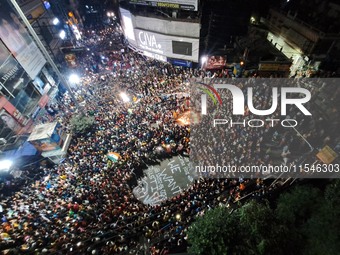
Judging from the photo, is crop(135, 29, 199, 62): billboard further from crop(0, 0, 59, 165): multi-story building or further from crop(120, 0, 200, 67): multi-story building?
crop(0, 0, 59, 165): multi-story building

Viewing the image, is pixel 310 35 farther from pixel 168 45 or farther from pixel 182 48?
pixel 168 45

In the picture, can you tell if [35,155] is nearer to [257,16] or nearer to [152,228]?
[152,228]

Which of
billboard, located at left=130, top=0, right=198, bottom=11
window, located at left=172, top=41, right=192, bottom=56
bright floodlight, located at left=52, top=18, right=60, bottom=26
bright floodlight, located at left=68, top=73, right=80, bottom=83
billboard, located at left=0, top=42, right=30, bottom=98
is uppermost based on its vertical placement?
bright floodlight, located at left=52, top=18, right=60, bottom=26

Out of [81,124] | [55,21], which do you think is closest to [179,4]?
[81,124]

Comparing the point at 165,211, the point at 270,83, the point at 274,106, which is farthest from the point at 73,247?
the point at 270,83

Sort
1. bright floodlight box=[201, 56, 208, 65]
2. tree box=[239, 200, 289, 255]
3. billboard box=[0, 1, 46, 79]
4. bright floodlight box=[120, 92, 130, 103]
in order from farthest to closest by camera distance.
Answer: bright floodlight box=[201, 56, 208, 65], bright floodlight box=[120, 92, 130, 103], billboard box=[0, 1, 46, 79], tree box=[239, 200, 289, 255]

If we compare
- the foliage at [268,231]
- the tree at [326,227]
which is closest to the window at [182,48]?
the foliage at [268,231]

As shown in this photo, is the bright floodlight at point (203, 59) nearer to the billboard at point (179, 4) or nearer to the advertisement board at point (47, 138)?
the billboard at point (179, 4)

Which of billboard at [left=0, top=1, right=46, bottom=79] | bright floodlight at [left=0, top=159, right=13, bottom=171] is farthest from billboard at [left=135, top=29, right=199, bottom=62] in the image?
billboard at [left=0, top=1, right=46, bottom=79]
